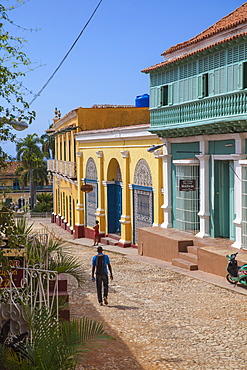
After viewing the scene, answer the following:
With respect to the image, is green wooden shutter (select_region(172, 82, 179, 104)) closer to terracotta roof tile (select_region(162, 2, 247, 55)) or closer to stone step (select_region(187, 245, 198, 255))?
terracotta roof tile (select_region(162, 2, 247, 55))

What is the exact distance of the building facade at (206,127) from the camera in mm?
15406

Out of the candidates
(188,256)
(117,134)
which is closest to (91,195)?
(117,134)

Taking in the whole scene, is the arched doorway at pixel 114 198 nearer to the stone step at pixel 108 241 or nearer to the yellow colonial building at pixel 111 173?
the yellow colonial building at pixel 111 173

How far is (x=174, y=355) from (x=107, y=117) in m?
22.2

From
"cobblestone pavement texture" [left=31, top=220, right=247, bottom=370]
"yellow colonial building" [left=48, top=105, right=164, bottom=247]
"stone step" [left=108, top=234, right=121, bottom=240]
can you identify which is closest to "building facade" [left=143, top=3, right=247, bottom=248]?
"yellow colonial building" [left=48, top=105, right=164, bottom=247]

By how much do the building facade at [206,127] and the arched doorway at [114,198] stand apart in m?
5.97

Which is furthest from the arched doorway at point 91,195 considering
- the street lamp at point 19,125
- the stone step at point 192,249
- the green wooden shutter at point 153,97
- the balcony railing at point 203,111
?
the street lamp at point 19,125

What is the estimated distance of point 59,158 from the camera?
39.7 metres

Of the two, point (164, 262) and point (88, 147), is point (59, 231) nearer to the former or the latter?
point (88, 147)

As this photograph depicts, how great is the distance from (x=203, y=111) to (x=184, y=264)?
435cm

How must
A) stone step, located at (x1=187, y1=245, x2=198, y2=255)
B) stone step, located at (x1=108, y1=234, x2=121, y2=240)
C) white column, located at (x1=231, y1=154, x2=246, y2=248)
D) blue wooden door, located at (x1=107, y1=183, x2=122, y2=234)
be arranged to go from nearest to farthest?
white column, located at (x1=231, y1=154, x2=246, y2=248), stone step, located at (x1=187, y1=245, x2=198, y2=255), stone step, located at (x1=108, y1=234, x2=121, y2=240), blue wooden door, located at (x1=107, y1=183, x2=122, y2=234)

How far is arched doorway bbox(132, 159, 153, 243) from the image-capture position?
855 inches

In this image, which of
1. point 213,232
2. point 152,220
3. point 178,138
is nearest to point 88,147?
point 152,220

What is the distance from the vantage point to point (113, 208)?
26.6m
